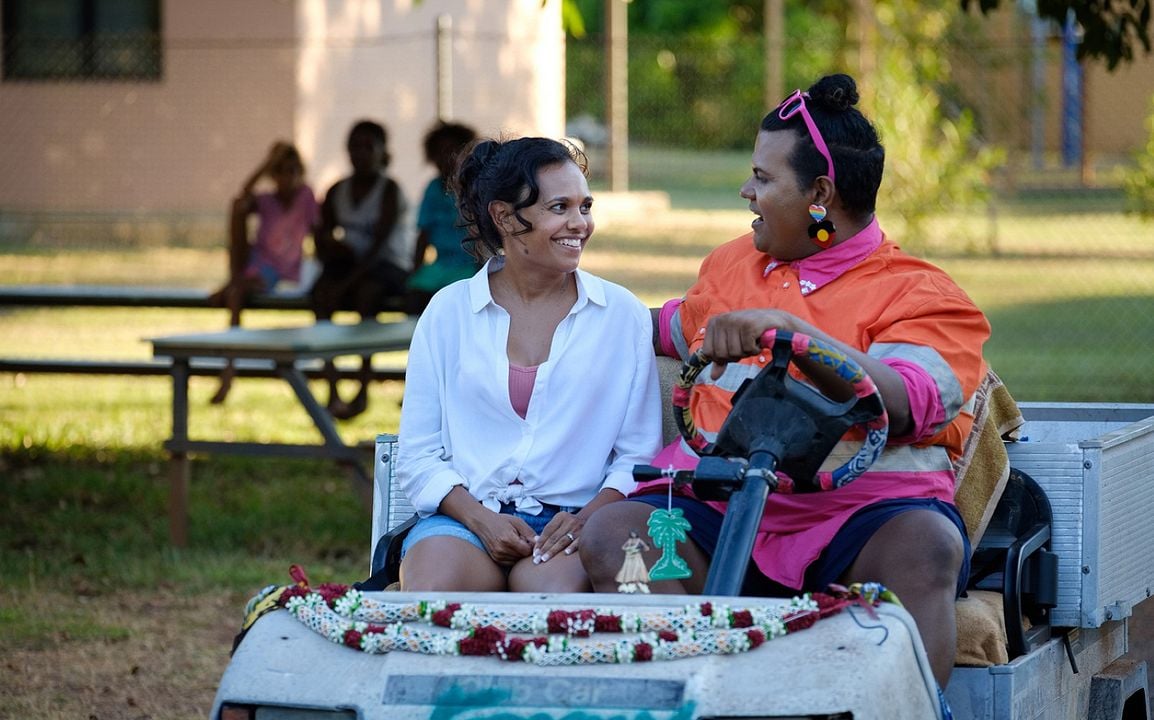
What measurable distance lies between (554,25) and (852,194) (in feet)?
49.9

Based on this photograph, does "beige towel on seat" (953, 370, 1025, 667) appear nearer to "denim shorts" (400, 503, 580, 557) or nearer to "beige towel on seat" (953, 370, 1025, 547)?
"beige towel on seat" (953, 370, 1025, 547)

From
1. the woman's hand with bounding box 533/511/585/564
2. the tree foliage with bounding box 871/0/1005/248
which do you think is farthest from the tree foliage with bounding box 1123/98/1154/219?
the woman's hand with bounding box 533/511/585/564

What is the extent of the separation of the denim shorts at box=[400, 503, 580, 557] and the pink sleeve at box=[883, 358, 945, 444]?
83 centimetres

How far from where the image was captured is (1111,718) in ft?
12.4

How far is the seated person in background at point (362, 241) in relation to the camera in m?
9.22

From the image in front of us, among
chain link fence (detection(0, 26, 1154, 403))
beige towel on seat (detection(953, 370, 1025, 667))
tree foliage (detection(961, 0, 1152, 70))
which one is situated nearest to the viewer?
beige towel on seat (detection(953, 370, 1025, 667))

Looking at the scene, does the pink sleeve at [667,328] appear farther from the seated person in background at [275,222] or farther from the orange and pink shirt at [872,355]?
the seated person in background at [275,222]

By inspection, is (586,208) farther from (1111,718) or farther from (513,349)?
(1111,718)

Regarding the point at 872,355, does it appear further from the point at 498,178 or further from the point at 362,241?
the point at 362,241

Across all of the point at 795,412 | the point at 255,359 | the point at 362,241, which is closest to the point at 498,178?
the point at 795,412

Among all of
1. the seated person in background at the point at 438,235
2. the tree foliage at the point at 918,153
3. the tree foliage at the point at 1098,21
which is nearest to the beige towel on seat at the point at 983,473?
the tree foliage at the point at 1098,21

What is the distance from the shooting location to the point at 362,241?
947cm

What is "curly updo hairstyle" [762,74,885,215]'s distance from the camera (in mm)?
3457

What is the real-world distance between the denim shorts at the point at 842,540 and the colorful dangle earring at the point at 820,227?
57 centimetres
